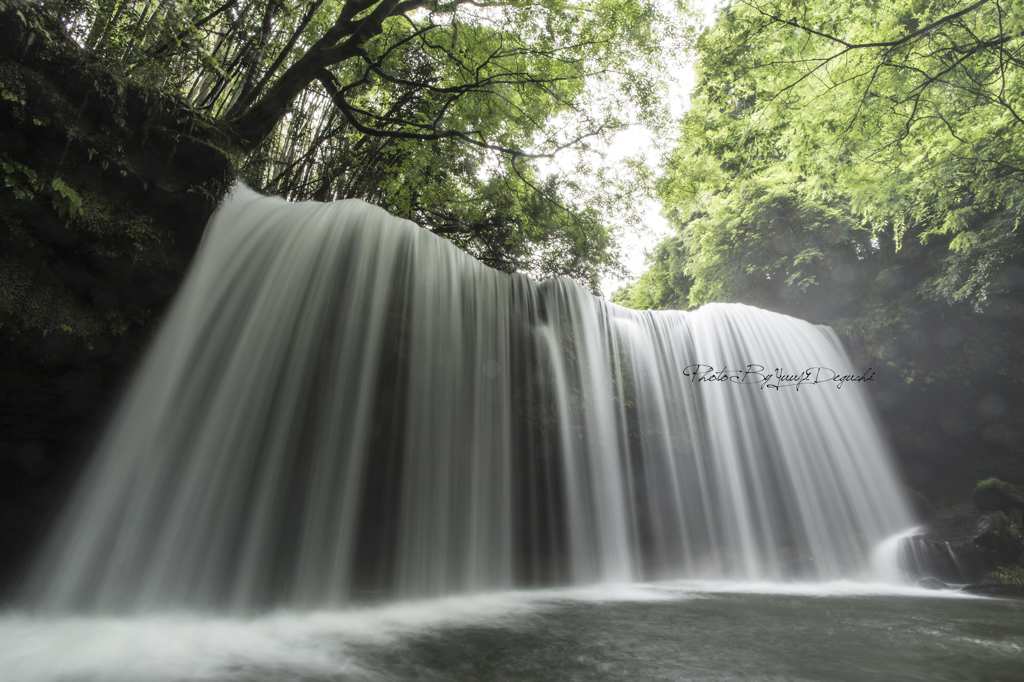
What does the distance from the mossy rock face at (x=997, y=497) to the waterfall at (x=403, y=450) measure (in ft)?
6.23

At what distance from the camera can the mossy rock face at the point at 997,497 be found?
30.8ft

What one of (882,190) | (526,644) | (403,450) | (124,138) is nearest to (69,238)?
(124,138)

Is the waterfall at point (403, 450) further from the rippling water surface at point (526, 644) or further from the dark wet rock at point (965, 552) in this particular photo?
the dark wet rock at point (965, 552)

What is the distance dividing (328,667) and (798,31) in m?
9.36

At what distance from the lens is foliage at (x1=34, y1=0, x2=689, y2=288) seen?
6008mm

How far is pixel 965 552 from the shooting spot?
7.98m

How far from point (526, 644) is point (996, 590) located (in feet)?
24.9

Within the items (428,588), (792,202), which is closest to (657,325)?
(428,588)

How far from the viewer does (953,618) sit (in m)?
4.84

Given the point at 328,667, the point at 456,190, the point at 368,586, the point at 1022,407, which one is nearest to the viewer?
the point at 328,667

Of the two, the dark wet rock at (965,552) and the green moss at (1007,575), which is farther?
the dark wet rock at (965,552)

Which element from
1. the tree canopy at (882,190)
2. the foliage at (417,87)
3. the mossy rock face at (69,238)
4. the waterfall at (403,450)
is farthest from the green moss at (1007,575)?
the mossy rock face at (69,238)

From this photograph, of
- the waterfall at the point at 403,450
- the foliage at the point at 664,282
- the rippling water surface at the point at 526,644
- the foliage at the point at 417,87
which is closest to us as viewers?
the rippling water surface at the point at 526,644

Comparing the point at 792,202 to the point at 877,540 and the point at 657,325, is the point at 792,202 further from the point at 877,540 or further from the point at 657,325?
the point at 877,540
